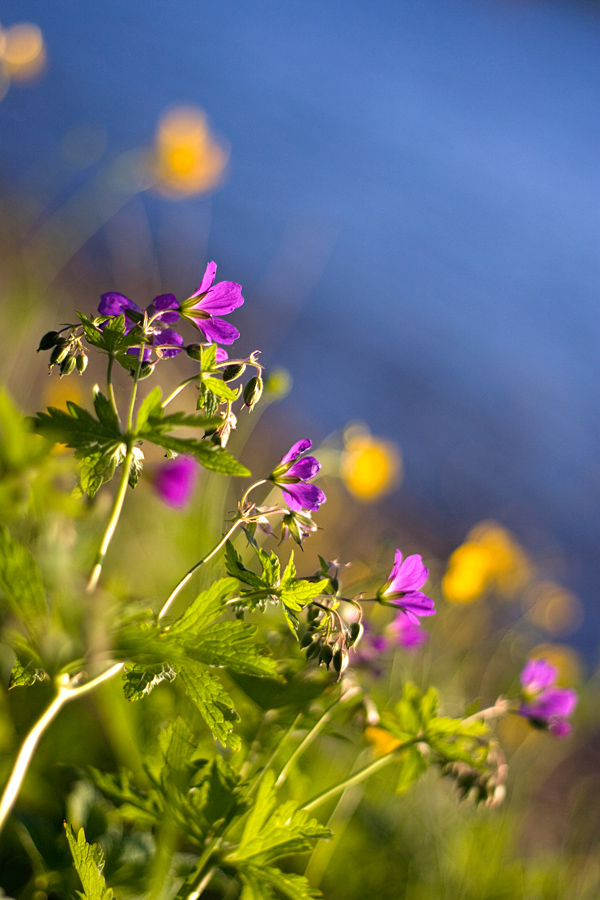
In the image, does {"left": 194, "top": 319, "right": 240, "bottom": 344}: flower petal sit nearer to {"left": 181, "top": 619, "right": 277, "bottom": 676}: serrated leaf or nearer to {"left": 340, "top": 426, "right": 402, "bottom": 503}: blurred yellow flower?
{"left": 181, "top": 619, "right": 277, "bottom": 676}: serrated leaf

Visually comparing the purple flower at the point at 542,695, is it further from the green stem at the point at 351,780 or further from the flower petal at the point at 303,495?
the flower petal at the point at 303,495

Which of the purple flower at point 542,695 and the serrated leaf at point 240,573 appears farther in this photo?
the purple flower at point 542,695

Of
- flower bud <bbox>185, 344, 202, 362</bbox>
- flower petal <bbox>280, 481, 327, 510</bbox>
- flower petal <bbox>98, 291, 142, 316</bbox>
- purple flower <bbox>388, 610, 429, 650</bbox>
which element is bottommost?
purple flower <bbox>388, 610, 429, 650</bbox>

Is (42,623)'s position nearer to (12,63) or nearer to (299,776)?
(299,776)

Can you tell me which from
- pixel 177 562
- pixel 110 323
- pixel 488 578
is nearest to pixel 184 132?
pixel 177 562

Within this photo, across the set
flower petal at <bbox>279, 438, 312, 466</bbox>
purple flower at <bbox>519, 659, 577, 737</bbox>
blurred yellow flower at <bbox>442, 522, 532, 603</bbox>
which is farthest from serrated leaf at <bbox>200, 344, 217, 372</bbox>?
blurred yellow flower at <bbox>442, 522, 532, 603</bbox>

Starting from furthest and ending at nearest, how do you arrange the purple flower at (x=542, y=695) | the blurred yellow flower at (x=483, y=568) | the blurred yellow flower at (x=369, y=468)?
the blurred yellow flower at (x=369, y=468), the blurred yellow flower at (x=483, y=568), the purple flower at (x=542, y=695)

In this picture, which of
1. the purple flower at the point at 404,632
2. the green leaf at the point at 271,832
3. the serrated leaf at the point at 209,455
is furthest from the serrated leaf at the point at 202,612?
the purple flower at the point at 404,632
